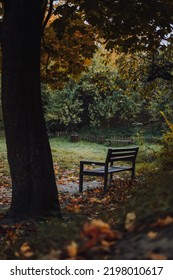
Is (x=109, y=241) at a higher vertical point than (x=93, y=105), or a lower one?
lower

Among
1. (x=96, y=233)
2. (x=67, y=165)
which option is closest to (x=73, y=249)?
(x=96, y=233)

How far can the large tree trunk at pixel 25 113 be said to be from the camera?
7.52 meters

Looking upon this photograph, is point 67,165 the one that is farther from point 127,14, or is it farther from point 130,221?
point 130,221

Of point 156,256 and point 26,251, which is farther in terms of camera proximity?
point 26,251

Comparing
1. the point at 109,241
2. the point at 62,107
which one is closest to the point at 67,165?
the point at 109,241

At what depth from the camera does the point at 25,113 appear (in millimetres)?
7566

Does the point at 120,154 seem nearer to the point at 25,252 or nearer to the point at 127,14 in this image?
the point at 127,14

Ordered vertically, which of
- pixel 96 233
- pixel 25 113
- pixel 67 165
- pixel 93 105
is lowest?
pixel 67 165

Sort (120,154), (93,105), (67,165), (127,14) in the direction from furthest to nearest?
(93,105) → (67,165) → (120,154) → (127,14)

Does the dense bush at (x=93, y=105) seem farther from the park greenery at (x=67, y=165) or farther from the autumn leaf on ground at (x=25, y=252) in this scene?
the autumn leaf on ground at (x=25, y=252)

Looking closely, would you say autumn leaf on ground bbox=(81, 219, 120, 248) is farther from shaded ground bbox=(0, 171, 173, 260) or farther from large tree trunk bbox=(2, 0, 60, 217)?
large tree trunk bbox=(2, 0, 60, 217)

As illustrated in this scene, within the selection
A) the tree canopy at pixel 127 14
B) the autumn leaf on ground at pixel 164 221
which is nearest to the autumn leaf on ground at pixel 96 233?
the autumn leaf on ground at pixel 164 221

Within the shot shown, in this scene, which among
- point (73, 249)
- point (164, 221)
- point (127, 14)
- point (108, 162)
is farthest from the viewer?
point (108, 162)

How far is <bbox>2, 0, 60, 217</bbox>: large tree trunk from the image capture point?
752cm
